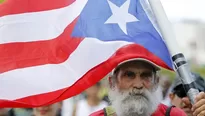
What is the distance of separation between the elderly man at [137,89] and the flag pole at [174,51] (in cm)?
37

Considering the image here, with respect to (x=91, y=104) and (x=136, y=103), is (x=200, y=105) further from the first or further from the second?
(x=91, y=104)

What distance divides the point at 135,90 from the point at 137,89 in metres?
0.02

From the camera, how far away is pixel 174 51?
4598mm

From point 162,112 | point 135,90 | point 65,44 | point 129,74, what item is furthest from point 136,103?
point 65,44

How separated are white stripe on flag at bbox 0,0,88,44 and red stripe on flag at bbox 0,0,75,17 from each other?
31mm

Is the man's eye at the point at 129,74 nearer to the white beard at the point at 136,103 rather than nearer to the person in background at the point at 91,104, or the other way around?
the white beard at the point at 136,103

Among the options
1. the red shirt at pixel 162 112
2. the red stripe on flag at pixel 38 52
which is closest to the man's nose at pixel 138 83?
the red shirt at pixel 162 112

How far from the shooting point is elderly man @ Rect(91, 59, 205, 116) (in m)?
4.95

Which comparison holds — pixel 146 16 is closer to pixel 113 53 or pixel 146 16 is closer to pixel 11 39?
pixel 113 53

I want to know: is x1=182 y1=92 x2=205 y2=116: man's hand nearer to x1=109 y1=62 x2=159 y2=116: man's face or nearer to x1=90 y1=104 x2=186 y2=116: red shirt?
x1=109 y1=62 x2=159 y2=116: man's face

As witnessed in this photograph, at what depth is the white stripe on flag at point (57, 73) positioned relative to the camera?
492 centimetres

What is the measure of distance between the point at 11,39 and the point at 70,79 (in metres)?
0.55

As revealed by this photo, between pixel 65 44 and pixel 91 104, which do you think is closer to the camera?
pixel 65 44

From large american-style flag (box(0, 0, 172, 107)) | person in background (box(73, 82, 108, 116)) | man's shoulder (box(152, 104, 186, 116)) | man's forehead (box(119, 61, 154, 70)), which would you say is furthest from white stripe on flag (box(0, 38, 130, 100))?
person in background (box(73, 82, 108, 116))
